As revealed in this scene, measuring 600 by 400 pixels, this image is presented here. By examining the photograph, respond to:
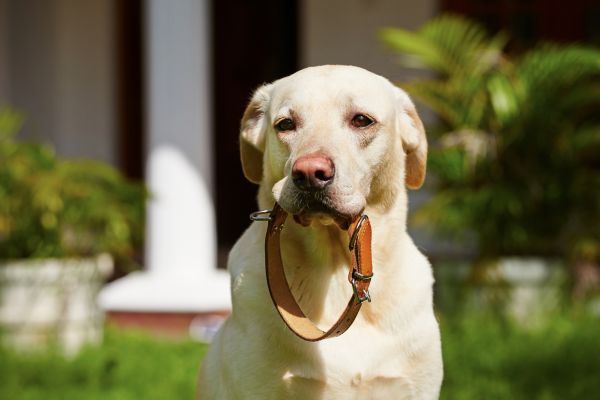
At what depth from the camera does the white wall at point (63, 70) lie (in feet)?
27.4

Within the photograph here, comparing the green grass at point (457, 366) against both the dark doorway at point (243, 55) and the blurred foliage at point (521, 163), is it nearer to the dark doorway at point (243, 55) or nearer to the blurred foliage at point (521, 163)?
the blurred foliage at point (521, 163)

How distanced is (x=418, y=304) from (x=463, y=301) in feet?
11.2

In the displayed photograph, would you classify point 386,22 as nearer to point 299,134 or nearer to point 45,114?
point 45,114

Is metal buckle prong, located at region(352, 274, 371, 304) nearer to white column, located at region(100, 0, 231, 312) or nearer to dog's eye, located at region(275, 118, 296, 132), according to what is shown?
dog's eye, located at region(275, 118, 296, 132)

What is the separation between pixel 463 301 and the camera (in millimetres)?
5664

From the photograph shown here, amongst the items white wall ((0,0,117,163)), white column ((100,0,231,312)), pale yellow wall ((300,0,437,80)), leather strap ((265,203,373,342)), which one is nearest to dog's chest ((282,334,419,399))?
leather strap ((265,203,373,342))

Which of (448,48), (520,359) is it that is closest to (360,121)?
(520,359)

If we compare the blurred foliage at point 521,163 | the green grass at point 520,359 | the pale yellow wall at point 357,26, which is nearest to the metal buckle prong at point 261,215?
the green grass at point 520,359

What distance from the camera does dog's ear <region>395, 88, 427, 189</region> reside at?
2.42m

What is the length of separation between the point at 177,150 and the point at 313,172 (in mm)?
4391

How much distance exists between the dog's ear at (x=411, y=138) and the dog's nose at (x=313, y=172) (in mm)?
447

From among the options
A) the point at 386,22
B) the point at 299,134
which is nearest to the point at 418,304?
the point at 299,134

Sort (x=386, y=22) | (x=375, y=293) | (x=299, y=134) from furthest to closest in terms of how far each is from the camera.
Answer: (x=386, y=22) → (x=375, y=293) → (x=299, y=134)

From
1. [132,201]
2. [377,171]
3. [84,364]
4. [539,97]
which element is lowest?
[84,364]
